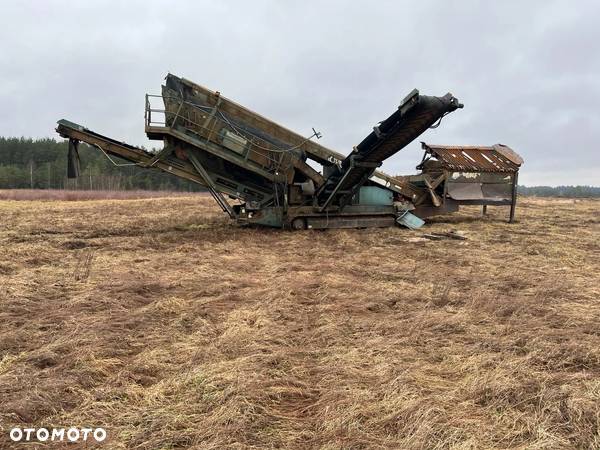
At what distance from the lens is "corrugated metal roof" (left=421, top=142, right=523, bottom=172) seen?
14360mm

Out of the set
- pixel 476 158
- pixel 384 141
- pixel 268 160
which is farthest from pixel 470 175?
pixel 268 160

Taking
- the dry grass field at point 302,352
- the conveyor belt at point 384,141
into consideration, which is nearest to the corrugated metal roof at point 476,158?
the conveyor belt at point 384,141

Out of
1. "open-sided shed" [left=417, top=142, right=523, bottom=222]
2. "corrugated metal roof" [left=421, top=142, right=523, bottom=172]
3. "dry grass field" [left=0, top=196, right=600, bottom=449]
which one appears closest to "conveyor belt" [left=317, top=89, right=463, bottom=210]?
"dry grass field" [left=0, top=196, right=600, bottom=449]

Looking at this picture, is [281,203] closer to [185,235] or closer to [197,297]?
[185,235]

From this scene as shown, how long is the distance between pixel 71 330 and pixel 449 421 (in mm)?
3405

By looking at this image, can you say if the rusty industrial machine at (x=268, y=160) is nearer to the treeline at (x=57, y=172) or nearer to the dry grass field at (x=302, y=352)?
the dry grass field at (x=302, y=352)

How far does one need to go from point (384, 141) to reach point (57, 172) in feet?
242

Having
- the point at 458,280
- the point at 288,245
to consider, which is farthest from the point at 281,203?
the point at 458,280

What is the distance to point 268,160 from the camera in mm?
11211

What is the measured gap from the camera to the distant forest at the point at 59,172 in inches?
2662

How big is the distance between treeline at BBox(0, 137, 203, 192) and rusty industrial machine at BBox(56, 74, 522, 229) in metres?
55.4

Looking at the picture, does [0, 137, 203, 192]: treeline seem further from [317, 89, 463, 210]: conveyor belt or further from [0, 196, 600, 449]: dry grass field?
[0, 196, 600, 449]: dry grass field

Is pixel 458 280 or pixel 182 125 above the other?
pixel 182 125

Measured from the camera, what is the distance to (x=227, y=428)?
2.44 m
